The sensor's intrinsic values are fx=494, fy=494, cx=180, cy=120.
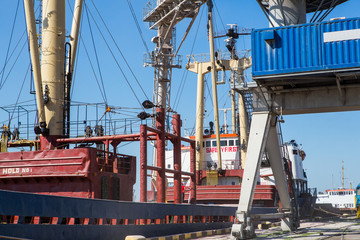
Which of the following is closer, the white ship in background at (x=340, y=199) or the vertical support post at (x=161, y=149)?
the vertical support post at (x=161, y=149)

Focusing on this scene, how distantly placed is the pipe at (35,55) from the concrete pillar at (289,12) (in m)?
12.0

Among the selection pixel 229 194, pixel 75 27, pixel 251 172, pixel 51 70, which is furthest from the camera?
pixel 229 194

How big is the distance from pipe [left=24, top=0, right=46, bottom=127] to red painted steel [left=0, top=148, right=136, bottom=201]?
10.2ft

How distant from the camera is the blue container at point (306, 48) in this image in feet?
67.8

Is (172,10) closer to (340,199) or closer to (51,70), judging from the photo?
(51,70)

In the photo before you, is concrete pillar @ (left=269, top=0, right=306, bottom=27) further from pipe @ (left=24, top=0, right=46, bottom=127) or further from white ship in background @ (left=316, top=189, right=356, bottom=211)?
white ship in background @ (left=316, top=189, right=356, bottom=211)

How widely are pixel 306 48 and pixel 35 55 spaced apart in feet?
43.2

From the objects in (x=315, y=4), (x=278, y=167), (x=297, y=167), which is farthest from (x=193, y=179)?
(x=297, y=167)

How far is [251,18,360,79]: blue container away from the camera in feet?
67.8

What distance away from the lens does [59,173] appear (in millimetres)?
21969

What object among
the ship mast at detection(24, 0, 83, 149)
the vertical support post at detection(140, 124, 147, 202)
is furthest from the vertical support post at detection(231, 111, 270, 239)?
the ship mast at detection(24, 0, 83, 149)

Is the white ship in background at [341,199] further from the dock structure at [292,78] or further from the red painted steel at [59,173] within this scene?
the red painted steel at [59,173]

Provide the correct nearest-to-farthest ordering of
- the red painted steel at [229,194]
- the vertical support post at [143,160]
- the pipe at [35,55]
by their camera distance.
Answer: the vertical support post at [143,160]
the pipe at [35,55]
the red painted steel at [229,194]

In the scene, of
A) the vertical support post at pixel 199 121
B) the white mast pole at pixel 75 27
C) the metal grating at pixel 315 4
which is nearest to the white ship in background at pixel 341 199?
the vertical support post at pixel 199 121
